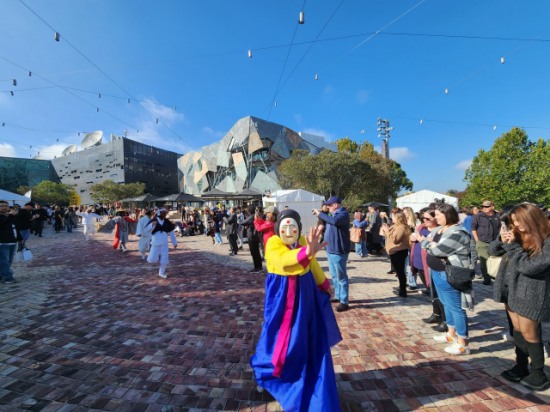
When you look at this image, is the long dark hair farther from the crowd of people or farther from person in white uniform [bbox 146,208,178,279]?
person in white uniform [bbox 146,208,178,279]

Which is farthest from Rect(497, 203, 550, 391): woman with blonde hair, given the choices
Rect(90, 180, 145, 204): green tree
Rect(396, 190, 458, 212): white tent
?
Rect(90, 180, 145, 204): green tree

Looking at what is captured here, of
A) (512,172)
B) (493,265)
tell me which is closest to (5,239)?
(493,265)

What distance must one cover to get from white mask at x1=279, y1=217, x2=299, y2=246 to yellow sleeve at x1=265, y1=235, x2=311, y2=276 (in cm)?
5

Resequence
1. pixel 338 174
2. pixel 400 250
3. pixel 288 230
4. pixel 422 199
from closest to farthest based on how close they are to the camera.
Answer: pixel 288 230 → pixel 400 250 → pixel 422 199 → pixel 338 174

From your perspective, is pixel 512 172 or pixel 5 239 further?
pixel 512 172

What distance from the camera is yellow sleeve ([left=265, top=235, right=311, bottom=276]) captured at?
1.99m

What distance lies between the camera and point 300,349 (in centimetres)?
199

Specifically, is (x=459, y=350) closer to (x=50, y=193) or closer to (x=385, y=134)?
(x=385, y=134)

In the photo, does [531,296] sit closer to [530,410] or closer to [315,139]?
[530,410]

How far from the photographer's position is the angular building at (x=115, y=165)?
62750mm

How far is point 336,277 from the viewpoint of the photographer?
4.45 meters

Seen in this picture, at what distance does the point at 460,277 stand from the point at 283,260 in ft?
7.26

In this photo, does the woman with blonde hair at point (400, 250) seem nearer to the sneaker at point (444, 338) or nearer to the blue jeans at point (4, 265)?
the sneaker at point (444, 338)

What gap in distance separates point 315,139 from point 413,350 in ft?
190
